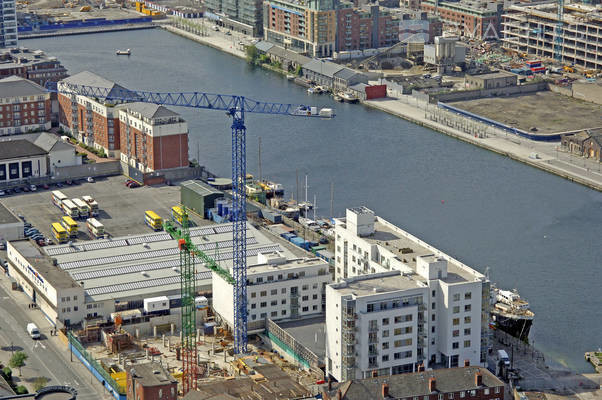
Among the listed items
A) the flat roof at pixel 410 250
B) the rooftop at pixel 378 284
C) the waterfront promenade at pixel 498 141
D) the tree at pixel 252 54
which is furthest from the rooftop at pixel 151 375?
the tree at pixel 252 54

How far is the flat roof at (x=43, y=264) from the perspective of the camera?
5834 cm

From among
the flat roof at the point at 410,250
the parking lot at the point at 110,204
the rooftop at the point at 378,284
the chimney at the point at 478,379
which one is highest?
the flat roof at the point at 410,250

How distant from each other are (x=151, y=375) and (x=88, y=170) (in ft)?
104

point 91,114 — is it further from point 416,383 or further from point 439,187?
point 416,383

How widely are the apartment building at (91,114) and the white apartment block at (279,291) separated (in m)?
25.5

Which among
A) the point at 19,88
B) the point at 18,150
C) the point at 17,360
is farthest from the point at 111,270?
the point at 19,88

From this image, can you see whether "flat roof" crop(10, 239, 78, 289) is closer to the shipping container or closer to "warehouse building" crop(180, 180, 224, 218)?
the shipping container

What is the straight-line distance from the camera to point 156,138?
7669 cm

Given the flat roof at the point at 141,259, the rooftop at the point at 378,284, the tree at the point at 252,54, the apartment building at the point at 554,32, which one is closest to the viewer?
the rooftop at the point at 378,284

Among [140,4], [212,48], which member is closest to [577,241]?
[212,48]

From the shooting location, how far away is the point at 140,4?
132 metres

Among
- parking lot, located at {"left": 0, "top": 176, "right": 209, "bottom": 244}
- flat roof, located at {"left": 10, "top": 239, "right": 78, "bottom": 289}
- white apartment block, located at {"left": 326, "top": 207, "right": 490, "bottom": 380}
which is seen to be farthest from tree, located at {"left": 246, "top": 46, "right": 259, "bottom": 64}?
white apartment block, located at {"left": 326, "top": 207, "right": 490, "bottom": 380}

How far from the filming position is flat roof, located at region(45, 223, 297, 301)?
59781 millimetres

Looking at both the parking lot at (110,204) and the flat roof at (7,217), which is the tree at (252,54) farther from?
the flat roof at (7,217)
